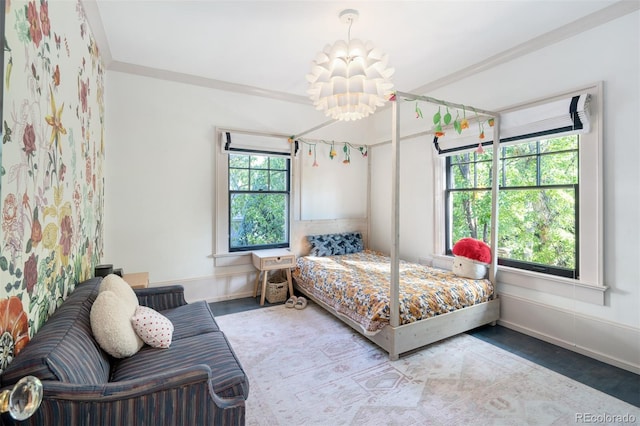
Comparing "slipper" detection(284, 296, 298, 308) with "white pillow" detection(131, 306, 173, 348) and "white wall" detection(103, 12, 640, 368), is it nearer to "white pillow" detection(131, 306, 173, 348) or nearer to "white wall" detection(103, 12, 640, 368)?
"white wall" detection(103, 12, 640, 368)

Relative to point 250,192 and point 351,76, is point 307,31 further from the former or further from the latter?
point 250,192

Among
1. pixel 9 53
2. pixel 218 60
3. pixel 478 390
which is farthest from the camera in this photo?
pixel 218 60

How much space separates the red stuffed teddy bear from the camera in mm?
3139

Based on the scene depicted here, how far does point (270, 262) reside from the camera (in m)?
3.79

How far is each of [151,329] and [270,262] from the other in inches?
81.9

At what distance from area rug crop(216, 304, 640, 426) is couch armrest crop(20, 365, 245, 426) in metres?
0.72

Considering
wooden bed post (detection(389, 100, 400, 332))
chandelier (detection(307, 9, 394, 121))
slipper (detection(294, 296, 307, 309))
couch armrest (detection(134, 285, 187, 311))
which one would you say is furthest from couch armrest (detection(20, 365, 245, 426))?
→ slipper (detection(294, 296, 307, 309))

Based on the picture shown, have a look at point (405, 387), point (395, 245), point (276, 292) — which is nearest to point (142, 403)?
point (405, 387)

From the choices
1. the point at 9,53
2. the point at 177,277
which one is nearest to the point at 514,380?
the point at 9,53

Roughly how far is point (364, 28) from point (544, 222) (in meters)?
2.48

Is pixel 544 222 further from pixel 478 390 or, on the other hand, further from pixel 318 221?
pixel 318 221

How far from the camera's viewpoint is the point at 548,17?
8.20ft

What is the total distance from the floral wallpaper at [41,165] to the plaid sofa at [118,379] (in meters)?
0.11

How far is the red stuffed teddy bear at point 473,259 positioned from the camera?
314 centimetres
